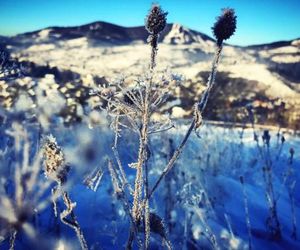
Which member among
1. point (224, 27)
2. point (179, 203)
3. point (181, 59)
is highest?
point (224, 27)

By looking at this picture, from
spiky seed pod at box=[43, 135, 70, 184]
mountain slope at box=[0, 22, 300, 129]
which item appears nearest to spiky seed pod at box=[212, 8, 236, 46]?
spiky seed pod at box=[43, 135, 70, 184]

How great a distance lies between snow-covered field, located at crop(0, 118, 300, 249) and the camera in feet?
8.33

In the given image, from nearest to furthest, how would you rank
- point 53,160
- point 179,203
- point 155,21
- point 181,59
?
point 53,160, point 155,21, point 179,203, point 181,59

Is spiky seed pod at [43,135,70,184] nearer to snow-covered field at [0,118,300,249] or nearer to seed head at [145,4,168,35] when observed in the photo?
snow-covered field at [0,118,300,249]

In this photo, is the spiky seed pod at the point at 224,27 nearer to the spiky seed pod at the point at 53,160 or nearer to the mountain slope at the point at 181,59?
the spiky seed pod at the point at 53,160

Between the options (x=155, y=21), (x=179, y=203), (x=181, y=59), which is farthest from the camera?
(x=181, y=59)

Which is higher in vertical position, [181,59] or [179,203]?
[179,203]

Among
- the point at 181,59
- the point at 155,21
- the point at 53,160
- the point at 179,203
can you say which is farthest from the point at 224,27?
the point at 181,59

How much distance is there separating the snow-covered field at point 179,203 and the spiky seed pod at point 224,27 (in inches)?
26.1

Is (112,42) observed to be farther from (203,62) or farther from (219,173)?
(219,173)

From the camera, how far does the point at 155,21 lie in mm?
1323

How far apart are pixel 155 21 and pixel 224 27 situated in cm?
24

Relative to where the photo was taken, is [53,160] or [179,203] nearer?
[53,160]

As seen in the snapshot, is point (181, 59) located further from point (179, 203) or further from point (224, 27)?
point (224, 27)
